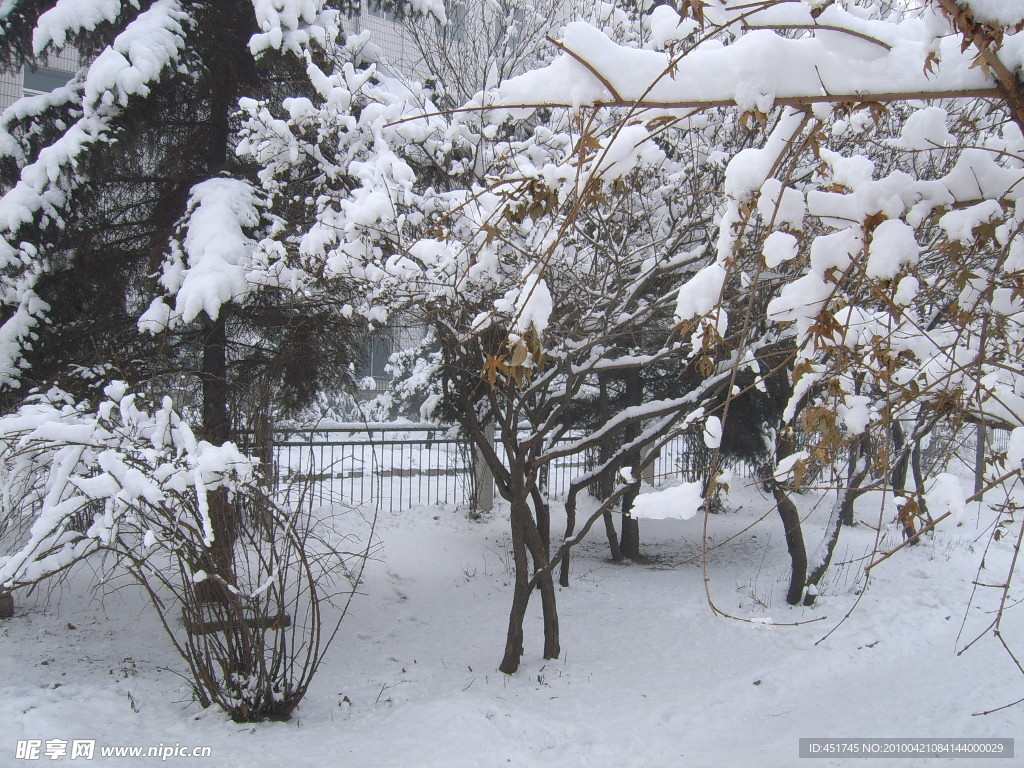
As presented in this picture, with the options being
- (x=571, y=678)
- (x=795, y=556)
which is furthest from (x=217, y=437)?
(x=795, y=556)

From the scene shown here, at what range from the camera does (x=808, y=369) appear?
76.5 inches

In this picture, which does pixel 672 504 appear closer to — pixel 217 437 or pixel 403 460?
pixel 217 437

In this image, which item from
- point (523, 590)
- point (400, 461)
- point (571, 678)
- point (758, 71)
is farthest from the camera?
point (400, 461)

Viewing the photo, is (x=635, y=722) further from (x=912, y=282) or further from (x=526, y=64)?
(x=526, y=64)

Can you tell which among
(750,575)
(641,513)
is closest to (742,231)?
(641,513)

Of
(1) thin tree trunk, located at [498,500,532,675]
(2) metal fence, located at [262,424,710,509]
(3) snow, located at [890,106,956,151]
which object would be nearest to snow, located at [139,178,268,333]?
(1) thin tree trunk, located at [498,500,532,675]

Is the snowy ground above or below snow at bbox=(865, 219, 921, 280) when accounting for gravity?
below

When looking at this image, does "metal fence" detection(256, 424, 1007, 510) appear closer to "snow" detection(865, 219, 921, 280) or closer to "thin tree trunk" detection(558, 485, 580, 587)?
"thin tree trunk" detection(558, 485, 580, 587)

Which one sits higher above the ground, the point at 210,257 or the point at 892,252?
the point at 210,257

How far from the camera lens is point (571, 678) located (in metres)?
5.38

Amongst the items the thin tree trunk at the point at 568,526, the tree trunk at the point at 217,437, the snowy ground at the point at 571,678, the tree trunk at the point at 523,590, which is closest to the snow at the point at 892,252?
the snowy ground at the point at 571,678

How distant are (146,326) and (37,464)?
1654 millimetres

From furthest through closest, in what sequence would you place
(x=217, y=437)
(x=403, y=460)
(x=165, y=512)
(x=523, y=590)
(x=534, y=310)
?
(x=403, y=460) → (x=217, y=437) → (x=523, y=590) → (x=165, y=512) → (x=534, y=310)

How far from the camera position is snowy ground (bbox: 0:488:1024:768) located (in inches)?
164
